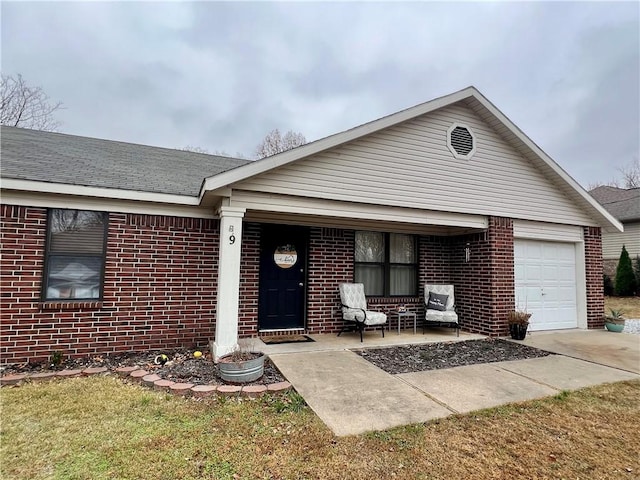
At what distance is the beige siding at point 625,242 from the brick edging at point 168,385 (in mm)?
18445

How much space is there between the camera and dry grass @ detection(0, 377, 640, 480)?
250 cm

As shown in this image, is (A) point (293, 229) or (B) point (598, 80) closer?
(A) point (293, 229)

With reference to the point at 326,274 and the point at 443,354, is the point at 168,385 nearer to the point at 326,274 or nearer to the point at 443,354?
the point at 326,274

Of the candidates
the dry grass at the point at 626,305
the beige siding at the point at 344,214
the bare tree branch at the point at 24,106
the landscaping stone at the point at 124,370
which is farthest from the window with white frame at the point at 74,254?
the dry grass at the point at 626,305

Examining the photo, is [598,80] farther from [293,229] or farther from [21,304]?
[21,304]

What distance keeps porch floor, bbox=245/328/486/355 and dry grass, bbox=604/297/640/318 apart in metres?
7.32

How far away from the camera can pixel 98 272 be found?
214 inches

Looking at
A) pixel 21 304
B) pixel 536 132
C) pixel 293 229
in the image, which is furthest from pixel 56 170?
pixel 536 132

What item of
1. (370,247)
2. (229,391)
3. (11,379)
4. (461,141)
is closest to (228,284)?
(229,391)

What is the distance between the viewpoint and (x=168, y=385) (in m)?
4.01

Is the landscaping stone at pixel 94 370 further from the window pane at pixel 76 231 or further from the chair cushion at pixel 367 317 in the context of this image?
the chair cushion at pixel 367 317

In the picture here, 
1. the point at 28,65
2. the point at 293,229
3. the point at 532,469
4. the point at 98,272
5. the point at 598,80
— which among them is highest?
the point at 598,80

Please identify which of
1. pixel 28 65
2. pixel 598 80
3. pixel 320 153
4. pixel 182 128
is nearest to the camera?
pixel 320 153

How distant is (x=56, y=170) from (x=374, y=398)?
581cm
